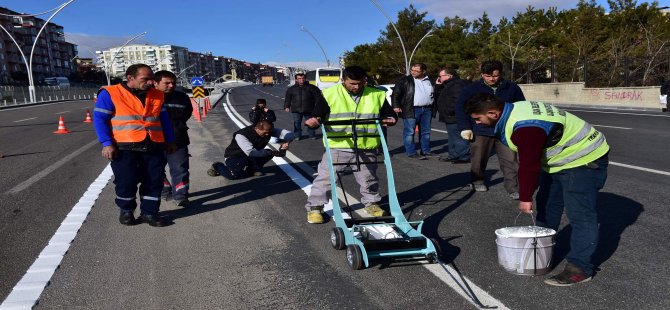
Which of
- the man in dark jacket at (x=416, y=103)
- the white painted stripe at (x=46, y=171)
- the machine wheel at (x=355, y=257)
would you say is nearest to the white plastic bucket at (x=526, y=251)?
the machine wheel at (x=355, y=257)

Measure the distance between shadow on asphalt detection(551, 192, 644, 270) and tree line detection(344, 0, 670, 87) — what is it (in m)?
22.1

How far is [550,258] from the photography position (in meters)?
3.55

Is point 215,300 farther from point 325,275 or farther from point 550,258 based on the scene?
point 550,258

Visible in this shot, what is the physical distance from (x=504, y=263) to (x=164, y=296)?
2.40 meters

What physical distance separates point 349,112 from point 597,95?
2455cm

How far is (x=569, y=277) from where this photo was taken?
11.1ft

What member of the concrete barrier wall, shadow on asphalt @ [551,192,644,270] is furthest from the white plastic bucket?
the concrete barrier wall

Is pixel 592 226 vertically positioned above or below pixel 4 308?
above

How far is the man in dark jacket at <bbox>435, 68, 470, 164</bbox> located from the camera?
828cm

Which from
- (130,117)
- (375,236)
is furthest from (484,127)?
(130,117)

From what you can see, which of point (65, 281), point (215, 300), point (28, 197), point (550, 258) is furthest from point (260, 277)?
point (28, 197)

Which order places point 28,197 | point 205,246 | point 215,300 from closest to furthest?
point 215,300 < point 205,246 < point 28,197

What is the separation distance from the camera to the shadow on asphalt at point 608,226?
154 inches

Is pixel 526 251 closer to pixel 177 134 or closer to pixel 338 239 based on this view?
pixel 338 239
